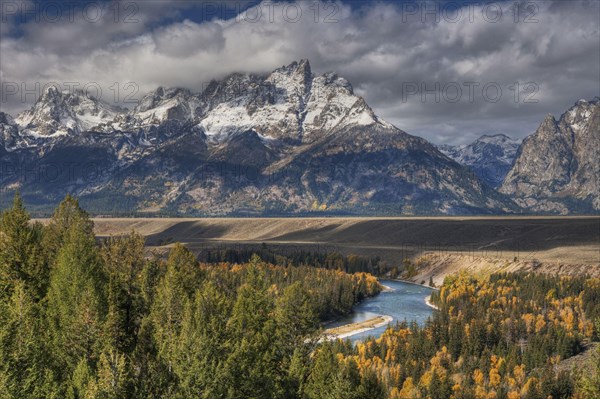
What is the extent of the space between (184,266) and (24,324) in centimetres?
3598

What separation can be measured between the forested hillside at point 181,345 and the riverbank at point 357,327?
68.5ft

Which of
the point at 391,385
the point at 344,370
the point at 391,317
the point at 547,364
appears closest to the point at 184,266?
the point at 344,370

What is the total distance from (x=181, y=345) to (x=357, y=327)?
356ft

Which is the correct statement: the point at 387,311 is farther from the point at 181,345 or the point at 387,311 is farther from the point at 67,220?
the point at 181,345

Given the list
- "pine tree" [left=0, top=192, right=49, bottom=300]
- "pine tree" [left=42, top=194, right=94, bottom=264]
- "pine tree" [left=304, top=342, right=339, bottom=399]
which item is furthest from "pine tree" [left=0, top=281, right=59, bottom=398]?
"pine tree" [left=42, top=194, right=94, bottom=264]

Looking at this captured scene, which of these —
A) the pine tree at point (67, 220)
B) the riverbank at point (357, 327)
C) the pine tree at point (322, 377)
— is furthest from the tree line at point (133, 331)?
the riverbank at point (357, 327)

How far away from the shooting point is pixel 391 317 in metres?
162

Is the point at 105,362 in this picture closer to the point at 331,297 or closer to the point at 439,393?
the point at 439,393

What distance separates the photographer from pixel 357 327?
148 m

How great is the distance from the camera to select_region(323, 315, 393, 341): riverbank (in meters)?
140

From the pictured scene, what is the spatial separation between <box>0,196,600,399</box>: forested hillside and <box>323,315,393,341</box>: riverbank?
68.5ft

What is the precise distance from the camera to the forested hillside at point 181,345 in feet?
137

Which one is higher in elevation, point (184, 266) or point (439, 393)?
→ point (184, 266)

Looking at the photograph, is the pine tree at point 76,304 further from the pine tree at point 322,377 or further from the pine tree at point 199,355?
the pine tree at point 322,377
